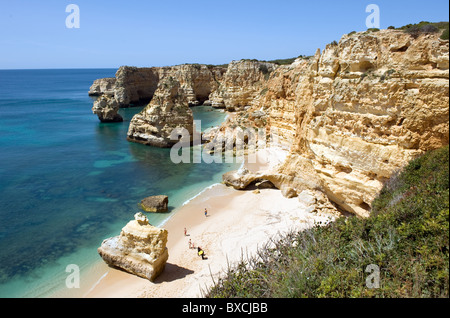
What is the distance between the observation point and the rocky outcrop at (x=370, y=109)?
32.1 ft

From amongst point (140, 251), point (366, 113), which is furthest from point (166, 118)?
point (366, 113)

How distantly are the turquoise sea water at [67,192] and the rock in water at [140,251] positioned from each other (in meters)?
1.92

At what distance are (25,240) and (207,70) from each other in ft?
200

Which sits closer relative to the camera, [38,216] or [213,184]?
[38,216]

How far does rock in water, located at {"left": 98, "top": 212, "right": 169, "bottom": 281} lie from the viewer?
41.7ft

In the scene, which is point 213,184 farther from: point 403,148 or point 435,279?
point 435,279

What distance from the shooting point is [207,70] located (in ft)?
232

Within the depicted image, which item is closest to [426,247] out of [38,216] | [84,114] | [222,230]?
[222,230]

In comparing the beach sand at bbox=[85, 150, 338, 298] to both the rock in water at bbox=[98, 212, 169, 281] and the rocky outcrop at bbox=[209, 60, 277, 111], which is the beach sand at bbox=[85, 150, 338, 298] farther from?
the rocky outcrop at bbox=[209, 60, 277, 111]

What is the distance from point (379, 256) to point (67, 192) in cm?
2229

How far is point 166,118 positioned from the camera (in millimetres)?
36094

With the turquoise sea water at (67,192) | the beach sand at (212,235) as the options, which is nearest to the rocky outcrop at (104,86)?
the turquoise sea water at (67,192)

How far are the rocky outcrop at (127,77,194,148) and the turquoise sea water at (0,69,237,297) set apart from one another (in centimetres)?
181

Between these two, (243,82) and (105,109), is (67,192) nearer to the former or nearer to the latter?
(105,109)
